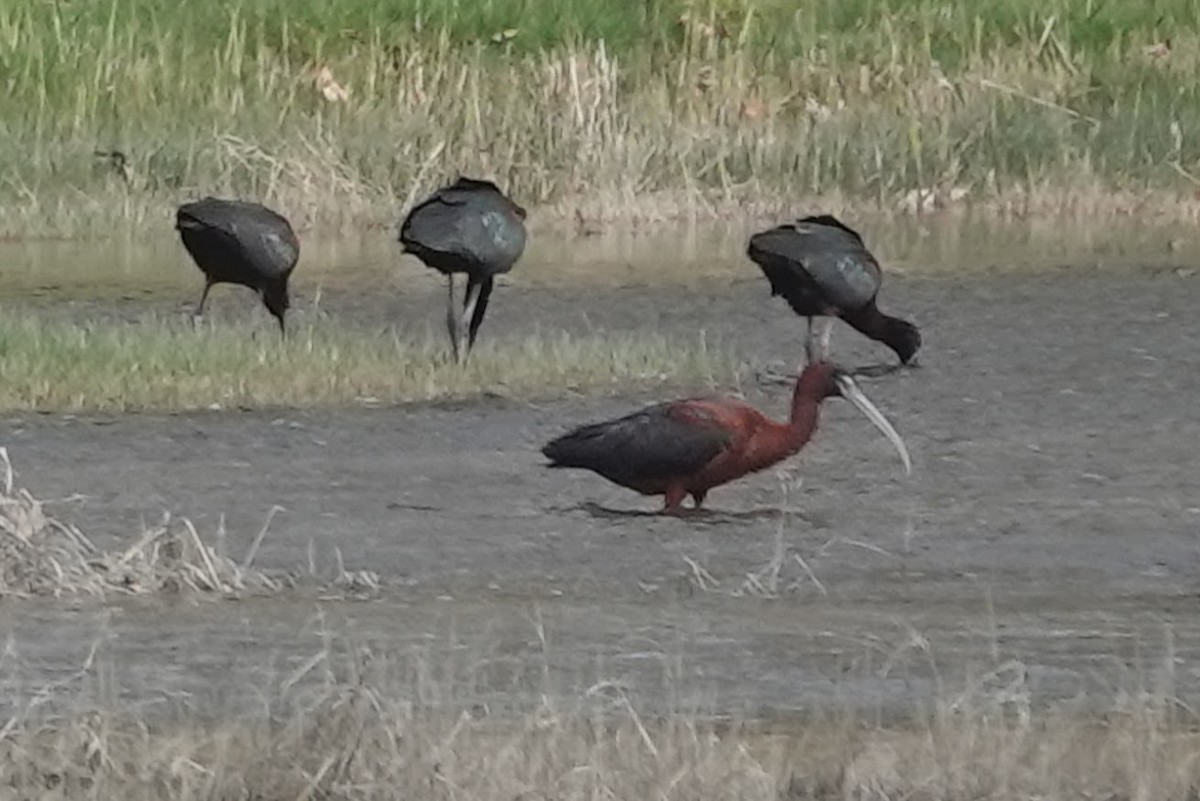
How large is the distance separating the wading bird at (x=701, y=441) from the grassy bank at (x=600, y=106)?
8095 mm

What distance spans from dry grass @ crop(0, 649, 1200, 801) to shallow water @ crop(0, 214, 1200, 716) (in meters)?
0.36

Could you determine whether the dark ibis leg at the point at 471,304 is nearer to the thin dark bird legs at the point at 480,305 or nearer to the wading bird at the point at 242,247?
the thin dark bird legs at the point at 480,305

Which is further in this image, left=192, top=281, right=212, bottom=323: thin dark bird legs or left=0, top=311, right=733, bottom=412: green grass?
left=192, top=281, right=212, bottom=323: thin dark bird legs

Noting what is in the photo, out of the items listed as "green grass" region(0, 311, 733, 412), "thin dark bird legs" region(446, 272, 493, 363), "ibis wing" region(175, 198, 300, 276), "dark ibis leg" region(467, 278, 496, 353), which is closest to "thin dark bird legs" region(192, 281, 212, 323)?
"ibis wing" region(175, 198, 300, 276)

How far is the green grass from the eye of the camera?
1120cm

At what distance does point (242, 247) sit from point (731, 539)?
4631mm

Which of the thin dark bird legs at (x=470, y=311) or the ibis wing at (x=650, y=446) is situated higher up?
the ibis wing at (x=650, y=446)

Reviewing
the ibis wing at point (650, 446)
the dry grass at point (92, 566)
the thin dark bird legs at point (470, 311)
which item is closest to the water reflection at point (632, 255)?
the thin dark bird legs at point (470, 311)

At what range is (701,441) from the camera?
8.79 metres

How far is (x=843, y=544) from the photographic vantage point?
890 cm

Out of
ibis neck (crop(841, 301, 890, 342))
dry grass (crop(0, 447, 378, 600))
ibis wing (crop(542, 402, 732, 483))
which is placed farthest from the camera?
ibis neck (crop(841, 301, 890, 342))

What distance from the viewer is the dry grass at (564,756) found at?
5895 millimetres

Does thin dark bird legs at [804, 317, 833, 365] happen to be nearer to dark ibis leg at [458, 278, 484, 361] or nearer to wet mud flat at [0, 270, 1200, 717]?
wet mud flat at [0, 270, 1200, 717]

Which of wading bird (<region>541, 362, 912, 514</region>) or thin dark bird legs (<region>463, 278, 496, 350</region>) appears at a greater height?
wading bird (<region>541, 362, 912, 514</region>)
